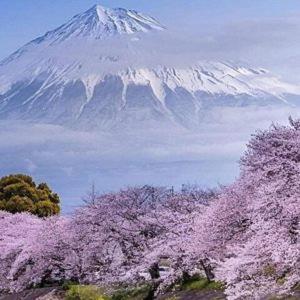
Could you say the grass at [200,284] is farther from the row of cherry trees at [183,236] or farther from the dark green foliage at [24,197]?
the dark green foliage at [24,197]

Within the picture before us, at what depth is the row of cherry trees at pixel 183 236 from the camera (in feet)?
74.9

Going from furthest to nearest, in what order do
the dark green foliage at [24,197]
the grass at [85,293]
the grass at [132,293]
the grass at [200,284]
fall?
the dark green foliage at [24,197] → the grass at [132,293] → the grass at [85,293] → the grass at [200,284]

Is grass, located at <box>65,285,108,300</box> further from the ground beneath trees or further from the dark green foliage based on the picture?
the dark green foliage

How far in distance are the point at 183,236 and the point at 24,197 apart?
33.8 m

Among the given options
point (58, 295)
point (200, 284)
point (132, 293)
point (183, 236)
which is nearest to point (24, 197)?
point (58, 295)

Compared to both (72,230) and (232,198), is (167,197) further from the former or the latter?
(232,198)

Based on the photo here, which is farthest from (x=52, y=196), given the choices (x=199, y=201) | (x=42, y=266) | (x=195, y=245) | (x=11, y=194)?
(x=195, y=245)

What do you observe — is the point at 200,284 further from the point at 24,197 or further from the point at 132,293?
the point at 24,197

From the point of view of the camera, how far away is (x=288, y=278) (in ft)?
72.0

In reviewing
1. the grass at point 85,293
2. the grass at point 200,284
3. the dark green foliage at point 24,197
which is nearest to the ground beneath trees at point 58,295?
the grass at point 200,284

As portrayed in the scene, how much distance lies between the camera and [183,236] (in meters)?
34.3

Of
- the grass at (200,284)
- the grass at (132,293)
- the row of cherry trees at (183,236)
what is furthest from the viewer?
the grass at (132,293)

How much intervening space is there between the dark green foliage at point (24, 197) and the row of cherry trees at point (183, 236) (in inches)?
414

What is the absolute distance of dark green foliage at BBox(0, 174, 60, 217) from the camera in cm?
6462
